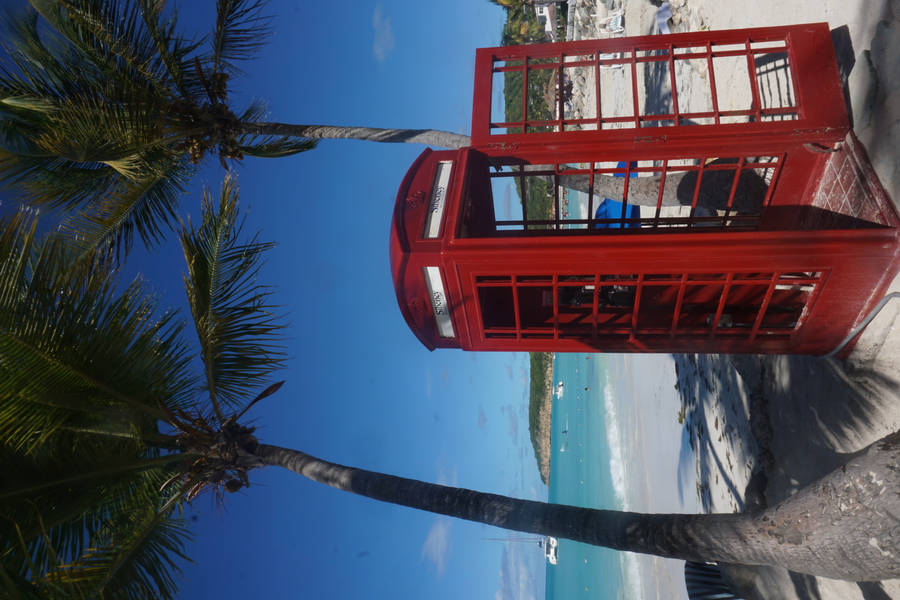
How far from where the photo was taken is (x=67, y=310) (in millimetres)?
4562

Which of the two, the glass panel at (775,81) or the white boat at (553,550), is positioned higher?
the glass panel at (775,81)

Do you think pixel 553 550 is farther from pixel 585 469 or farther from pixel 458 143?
pixel 458 143

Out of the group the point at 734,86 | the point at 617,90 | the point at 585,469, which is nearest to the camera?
the point at 734,86

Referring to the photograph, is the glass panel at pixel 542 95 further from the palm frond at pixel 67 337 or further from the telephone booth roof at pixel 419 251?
the palm frond at pixel 67 337

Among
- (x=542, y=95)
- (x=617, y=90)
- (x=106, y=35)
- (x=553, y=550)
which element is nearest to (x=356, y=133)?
(x=106, y=35)

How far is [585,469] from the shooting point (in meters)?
34.8

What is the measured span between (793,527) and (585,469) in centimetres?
3344

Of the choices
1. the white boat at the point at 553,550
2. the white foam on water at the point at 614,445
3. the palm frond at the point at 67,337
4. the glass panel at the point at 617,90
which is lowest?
the white boat at the point at 553,550

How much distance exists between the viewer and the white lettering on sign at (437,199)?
5240 millimetres

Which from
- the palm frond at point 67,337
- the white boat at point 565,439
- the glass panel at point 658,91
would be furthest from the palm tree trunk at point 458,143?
the white boat at point 565,439

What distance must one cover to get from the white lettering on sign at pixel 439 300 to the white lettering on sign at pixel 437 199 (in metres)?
0.34

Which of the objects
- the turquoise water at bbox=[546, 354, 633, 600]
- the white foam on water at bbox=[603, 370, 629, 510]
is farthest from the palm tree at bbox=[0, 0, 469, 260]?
the turquoise water at bbox=[546, 354, 633, 600]

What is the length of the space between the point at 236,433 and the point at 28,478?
1.90 meters

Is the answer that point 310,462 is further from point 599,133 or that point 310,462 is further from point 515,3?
point 515,3
